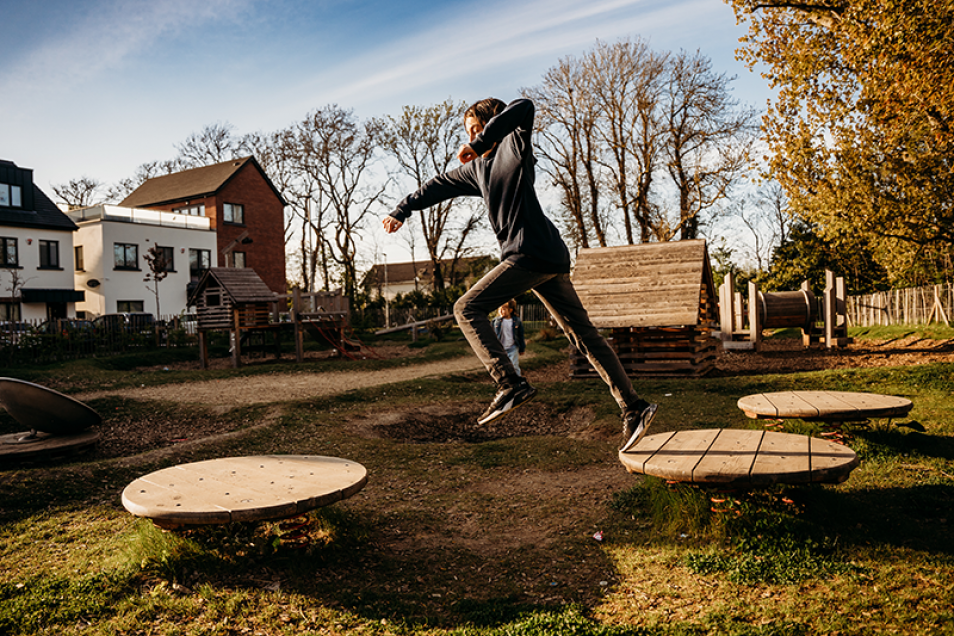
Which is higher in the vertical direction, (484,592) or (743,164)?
(743,164)

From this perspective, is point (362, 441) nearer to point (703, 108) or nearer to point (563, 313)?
point (563, 313)

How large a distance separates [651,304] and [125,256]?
3435cm

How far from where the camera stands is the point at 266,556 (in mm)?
3875

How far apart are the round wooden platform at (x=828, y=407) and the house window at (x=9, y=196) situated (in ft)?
127

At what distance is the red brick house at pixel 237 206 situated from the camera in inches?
1642

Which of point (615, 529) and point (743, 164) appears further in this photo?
point (743, 164)

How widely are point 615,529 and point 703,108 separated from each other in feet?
95.1

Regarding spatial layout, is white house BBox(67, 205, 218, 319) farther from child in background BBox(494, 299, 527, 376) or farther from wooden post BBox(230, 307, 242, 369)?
child in background BBox(494, 299, 527, 376)

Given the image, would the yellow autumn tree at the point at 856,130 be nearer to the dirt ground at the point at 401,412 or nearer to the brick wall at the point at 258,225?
the dirt ground at the point at 401,412

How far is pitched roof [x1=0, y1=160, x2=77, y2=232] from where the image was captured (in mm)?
32406

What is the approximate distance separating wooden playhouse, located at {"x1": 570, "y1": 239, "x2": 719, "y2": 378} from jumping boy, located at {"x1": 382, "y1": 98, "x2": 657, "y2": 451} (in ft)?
28.3

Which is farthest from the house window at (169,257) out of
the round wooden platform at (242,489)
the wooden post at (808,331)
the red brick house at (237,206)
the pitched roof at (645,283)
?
the round wooden platform at (242,489)

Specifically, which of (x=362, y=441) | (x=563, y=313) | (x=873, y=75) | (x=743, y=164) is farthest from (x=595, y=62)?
(x=563, y=313)

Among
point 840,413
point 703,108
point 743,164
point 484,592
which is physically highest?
point 703,108
